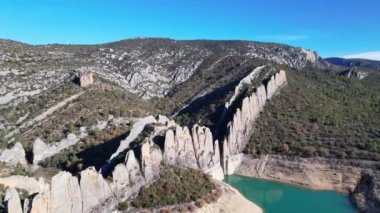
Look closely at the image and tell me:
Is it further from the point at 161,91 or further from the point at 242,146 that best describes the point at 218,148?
the point at 161,91

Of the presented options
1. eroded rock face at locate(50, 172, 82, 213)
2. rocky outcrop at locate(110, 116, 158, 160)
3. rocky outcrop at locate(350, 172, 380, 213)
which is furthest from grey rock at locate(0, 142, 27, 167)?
rocky outcrop at locate(350, 172, 380, 213)

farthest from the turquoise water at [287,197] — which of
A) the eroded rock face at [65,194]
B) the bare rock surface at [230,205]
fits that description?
the eroded rock face at [65,194]

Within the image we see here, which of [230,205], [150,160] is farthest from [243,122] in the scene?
[150,160]

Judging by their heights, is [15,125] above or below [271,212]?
above

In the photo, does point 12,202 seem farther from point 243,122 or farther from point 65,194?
point 243,122

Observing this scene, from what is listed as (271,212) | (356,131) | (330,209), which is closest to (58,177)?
(271,212)
